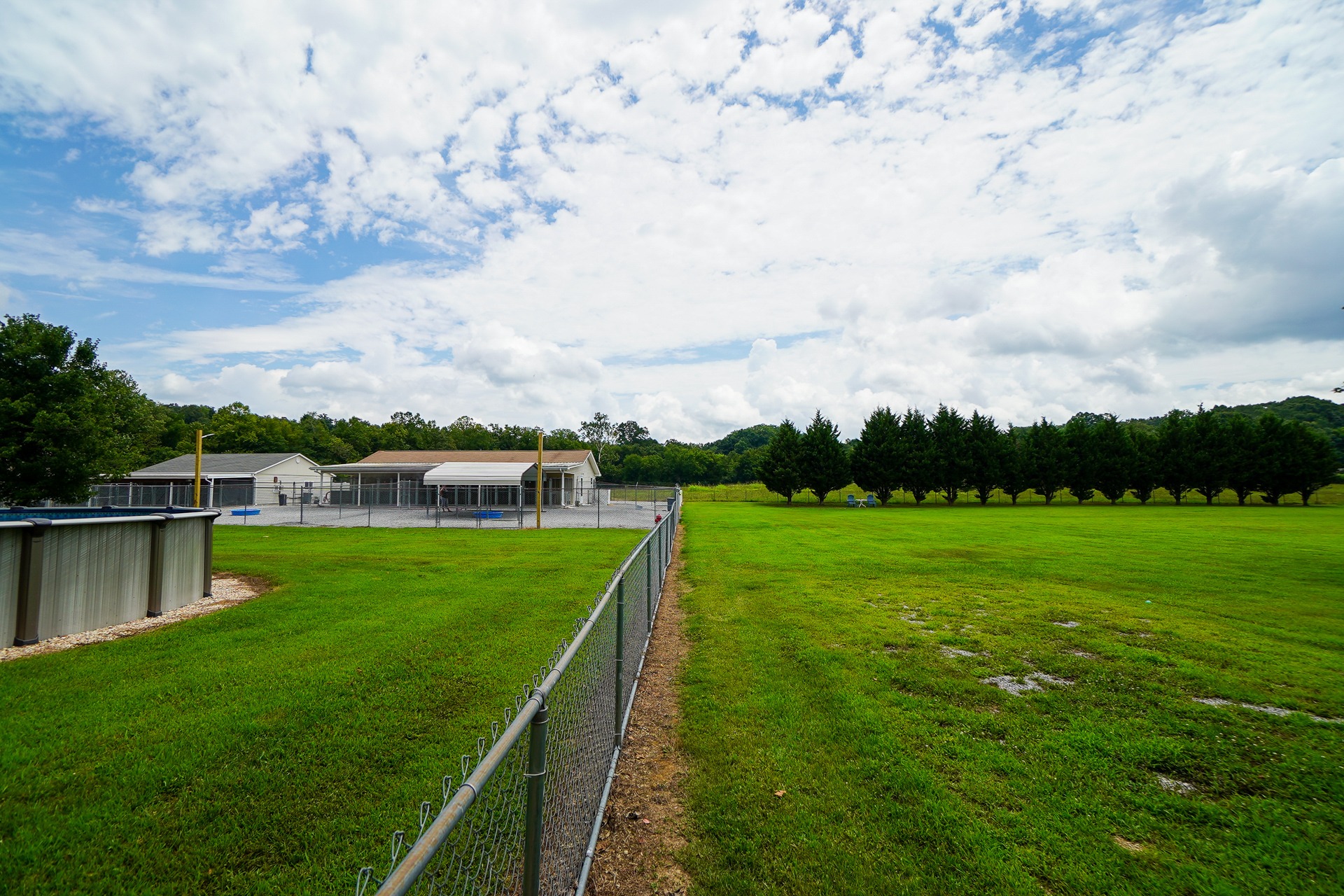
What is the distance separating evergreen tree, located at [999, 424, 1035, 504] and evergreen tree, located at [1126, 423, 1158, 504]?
29.3 ft

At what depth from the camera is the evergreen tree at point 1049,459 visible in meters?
49.8

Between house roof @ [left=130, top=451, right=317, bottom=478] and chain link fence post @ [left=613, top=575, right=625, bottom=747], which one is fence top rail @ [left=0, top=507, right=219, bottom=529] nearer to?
chain link fence post @ [left=613, top=575, right=625, bottom=747]

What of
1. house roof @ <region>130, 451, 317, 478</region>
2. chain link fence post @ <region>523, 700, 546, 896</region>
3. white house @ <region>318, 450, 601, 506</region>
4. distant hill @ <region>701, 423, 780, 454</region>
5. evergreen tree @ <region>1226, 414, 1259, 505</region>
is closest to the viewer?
chain link fence post @ <region>523, 700, 546, 896</region>

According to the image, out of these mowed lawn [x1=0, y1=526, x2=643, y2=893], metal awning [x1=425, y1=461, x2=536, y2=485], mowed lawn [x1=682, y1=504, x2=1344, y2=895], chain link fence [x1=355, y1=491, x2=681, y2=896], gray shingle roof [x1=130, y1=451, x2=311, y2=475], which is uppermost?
gray shingle roof [x1=130, y1=451, x2=311, y2=475]

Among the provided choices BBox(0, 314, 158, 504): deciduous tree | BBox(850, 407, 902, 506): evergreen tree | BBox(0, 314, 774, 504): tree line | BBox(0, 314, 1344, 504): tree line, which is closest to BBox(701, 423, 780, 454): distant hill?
BBox(0, 314, 774, 504): tree line

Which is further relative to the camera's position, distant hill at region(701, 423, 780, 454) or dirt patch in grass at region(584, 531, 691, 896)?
distant hill at region(701, 423, 780, 454)

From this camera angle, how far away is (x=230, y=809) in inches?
145

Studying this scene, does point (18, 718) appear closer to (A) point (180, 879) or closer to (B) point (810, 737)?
(A) point (180, 879)

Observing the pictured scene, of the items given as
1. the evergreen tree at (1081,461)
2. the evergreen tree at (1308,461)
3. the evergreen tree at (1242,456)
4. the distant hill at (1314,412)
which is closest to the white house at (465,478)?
the evergreen tree at (1081,461)

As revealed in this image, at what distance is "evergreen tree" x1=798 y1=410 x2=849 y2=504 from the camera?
161 feet

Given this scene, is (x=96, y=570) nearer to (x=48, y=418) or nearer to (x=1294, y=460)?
(x=48, y=418)

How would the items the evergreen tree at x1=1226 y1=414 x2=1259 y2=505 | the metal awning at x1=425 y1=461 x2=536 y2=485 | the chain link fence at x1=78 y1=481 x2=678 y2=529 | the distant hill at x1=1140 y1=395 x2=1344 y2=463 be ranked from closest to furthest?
the chain link fence at x1=78 y1=481 x2=678 y2=529 → the metal awning at x1=425 y1=461 x2=536 y2=485 → the evergreen tree at x1=1226 y1=414 x2=1259 y2=505 → the distant hill at x1=1140 y1=395 x2=1344 y2=463

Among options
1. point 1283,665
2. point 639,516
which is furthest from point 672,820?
point 639,516

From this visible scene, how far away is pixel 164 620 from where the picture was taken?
8469mm
